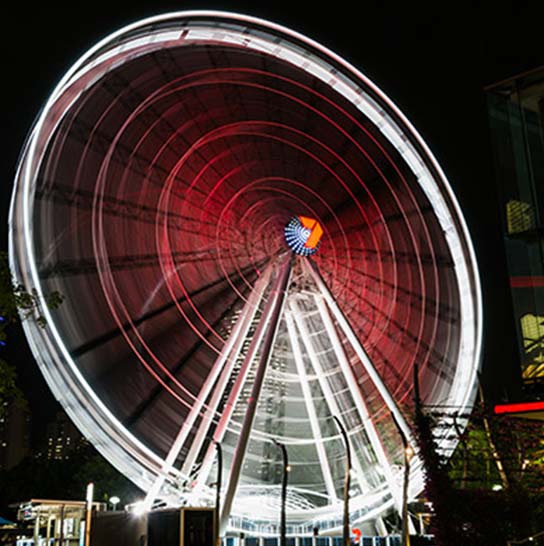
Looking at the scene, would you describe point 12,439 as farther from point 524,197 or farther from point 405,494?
point 524,197

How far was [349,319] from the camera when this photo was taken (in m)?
20.0

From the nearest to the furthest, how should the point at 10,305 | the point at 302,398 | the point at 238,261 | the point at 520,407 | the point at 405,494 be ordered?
the point at 520,407 < the point at 10,305 < the point at 405,494 < the point at 238,261 < the point at 302,398

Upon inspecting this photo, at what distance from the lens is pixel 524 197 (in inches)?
520

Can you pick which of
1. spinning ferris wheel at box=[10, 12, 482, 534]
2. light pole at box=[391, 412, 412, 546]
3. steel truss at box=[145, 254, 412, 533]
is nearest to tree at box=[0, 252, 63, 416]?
spinning ferris wheel at box=[10, 12, 482, 534]

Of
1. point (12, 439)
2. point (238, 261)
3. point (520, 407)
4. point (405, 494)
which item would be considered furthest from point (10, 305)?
point (12, 439)

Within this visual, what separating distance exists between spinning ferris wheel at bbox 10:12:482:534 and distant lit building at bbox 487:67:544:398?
4.29m

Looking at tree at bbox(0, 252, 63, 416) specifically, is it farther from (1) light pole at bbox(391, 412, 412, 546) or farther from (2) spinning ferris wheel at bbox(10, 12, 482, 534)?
(1) light pole at bbox(391, 412, 412, 546)

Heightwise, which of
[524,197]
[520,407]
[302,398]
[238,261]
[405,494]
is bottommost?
[405,494]

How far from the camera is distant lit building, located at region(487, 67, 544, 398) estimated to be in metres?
12.7

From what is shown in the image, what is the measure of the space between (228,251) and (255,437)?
4.99 metres

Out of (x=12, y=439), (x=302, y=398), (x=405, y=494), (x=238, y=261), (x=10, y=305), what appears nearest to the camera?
(x=10, y=305)

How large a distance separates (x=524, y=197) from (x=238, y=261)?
26.0ft

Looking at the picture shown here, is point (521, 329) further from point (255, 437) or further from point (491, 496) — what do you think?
point (255, 437)

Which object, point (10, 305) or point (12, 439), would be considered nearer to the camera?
point (10, 305)
